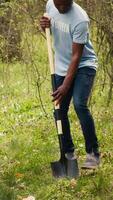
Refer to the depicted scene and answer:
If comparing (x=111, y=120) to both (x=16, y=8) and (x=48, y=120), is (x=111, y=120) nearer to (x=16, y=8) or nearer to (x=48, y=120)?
(x=48, y=120)

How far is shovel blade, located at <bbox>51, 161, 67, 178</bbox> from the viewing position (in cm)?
538

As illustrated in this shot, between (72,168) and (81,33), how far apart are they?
129cm

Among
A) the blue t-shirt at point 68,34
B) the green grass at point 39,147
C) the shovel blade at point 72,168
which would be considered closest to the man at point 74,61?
the blue t-shirt at point 68,34

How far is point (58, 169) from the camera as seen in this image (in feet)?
17.7

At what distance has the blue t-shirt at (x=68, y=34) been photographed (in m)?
5.01

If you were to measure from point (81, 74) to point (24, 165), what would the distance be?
1249 mm

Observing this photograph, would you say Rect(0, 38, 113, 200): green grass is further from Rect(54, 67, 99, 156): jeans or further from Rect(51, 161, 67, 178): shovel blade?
Rect(54, 67, 99, 156): jeans

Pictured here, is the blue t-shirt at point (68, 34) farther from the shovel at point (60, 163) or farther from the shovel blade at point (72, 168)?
the shovel blade at point (72, 168)

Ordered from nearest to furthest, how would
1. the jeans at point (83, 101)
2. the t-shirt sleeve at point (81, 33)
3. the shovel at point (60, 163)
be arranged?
the t-shirt sleeve at point (81, 33) < the jeans at point (83, 101) < the shovel at point (60, 163)

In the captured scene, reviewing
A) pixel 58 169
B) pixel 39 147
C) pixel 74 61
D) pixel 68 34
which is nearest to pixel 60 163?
pixel 58 169

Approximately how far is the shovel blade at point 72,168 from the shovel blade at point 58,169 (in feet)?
0.21

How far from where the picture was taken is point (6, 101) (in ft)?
30.8

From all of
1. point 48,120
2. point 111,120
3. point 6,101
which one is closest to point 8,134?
point 48,120

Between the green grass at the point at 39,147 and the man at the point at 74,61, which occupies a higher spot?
the man at the point at 74,61
